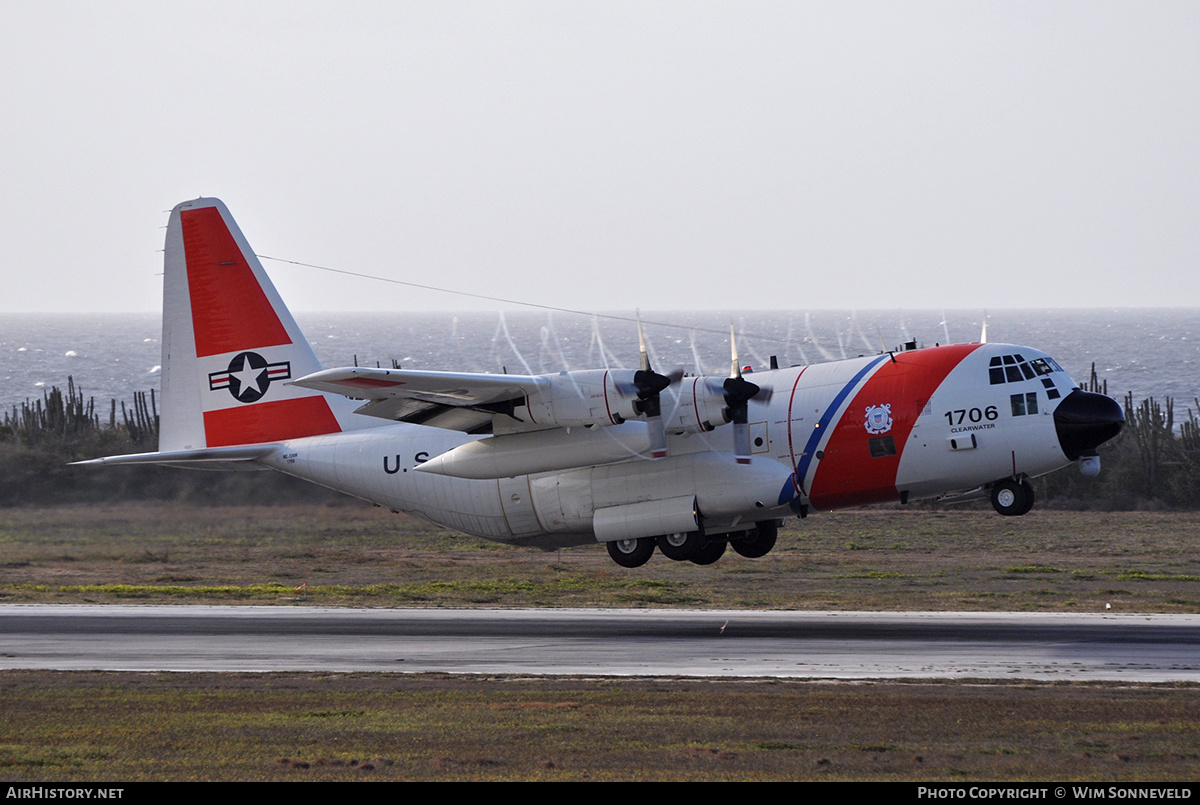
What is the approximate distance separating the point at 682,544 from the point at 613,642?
2760 millimetres

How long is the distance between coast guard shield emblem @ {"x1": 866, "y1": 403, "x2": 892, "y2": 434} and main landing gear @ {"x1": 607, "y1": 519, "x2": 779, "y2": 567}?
402 cm

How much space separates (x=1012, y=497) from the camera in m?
25.9

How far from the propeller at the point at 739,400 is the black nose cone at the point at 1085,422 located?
20.6 ft

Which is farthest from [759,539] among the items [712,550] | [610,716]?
[610,716]

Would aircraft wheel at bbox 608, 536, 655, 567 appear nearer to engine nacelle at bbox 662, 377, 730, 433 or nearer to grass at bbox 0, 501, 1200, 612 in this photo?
engine nacelle at bbox 662, 377, 730, 433

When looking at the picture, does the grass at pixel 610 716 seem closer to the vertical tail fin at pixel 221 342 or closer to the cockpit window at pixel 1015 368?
the vertical tail fin at pixel 221 342

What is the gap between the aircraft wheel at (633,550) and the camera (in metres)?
28.0

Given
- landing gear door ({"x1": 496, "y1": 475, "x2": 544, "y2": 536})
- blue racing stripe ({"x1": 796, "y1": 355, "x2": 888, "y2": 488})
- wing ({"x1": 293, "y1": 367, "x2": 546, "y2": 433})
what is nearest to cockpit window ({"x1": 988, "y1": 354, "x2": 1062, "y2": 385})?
blue racing stripe ({"x1": 796, "y1": 355, "x2": 888, "y2": 488})

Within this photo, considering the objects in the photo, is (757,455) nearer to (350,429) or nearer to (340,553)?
(350,429)

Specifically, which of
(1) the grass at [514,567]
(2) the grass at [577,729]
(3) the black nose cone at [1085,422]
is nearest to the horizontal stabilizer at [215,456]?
(1) the grass at [514,567]

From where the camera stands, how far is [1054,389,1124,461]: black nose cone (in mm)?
24892

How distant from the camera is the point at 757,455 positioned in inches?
1069

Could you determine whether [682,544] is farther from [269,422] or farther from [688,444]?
[269,422]
